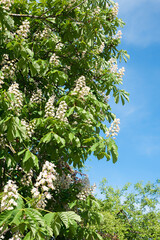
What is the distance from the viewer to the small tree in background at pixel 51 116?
271cm

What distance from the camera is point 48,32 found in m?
4.80

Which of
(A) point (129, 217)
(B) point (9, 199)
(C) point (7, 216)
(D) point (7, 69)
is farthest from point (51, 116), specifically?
(A) point (129, 217)

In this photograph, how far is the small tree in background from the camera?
271 cm

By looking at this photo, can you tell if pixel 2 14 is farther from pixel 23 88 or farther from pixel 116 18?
pixel 116 18

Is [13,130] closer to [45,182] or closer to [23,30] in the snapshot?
[45,182]

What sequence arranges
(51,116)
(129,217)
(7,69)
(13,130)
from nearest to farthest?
1. (13,130)
2. (51,116)
3. (7,69)
4. (129,217)


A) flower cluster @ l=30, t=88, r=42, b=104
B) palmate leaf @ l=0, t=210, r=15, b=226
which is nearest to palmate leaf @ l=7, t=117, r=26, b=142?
palmate leaf @ l=0, t=210, r=15, b=226

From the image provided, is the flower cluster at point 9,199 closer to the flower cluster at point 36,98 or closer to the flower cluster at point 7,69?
the flower cluster at point 36,98

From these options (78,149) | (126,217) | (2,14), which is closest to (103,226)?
(126,217)

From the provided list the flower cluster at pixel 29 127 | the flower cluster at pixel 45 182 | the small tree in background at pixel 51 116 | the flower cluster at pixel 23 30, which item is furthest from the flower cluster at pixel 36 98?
the flower cluster at pixel 45 182

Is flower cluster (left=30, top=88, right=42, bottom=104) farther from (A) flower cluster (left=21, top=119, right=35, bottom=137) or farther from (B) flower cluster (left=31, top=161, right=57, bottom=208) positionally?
(B) flower cluster (left=31, top=161, right=57, bottom=208)

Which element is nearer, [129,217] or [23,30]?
[23,30]

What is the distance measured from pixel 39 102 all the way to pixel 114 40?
263 cm

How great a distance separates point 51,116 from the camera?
3918 millimetres
